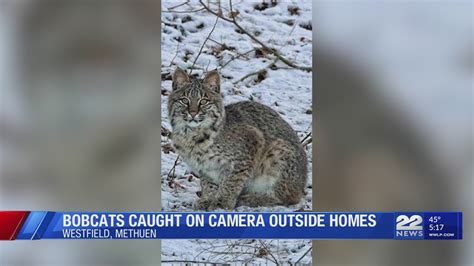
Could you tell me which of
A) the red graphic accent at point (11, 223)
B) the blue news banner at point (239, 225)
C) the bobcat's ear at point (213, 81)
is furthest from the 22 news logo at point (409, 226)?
the red graphic accent at point (11, 223)

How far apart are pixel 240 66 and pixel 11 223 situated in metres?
1.87

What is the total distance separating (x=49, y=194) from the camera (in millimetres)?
3418

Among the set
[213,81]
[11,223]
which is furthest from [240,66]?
[11,223]

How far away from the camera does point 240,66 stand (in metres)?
3.44

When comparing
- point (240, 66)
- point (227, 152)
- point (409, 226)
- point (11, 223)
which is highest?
point (240, 66)

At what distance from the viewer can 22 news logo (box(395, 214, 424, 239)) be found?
3408 millimetres

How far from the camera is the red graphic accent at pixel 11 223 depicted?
342 cm

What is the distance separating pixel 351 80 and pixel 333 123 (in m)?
0.31

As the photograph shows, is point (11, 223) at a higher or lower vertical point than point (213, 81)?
lower

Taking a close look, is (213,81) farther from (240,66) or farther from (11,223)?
(11,223)

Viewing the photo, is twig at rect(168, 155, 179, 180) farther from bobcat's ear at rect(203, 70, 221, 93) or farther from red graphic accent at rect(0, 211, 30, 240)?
red graphic accent at rect(0, 211, 30, 240)

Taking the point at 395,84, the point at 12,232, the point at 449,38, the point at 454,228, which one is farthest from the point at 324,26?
the point at 12,232

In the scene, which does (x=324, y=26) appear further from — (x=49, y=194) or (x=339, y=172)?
(x=49, y=194)

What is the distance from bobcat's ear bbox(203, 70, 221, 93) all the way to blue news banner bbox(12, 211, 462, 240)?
85 cm
